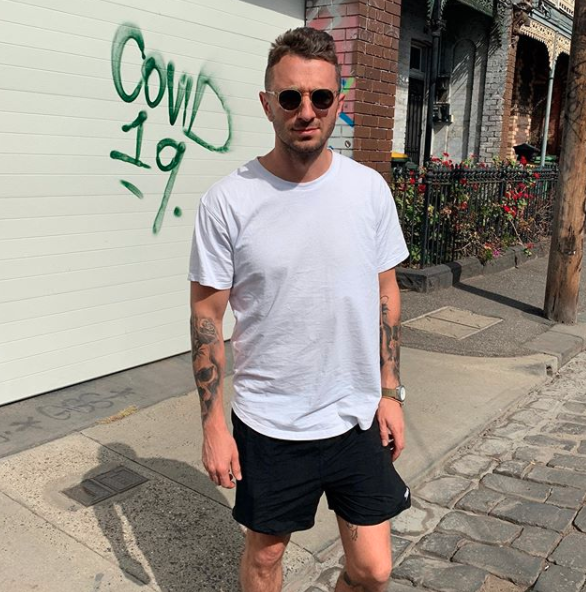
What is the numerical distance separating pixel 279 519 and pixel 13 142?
296 cm

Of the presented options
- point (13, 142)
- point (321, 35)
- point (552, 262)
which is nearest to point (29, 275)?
point (13, 142)

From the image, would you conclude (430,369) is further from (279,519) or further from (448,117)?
(448,117)

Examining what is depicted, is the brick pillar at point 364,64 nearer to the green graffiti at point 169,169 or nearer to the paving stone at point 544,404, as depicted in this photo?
the green graffiti at point 169,169

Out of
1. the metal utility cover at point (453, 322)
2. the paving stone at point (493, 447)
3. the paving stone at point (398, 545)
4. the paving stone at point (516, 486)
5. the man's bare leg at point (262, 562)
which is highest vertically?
the man's bare leg at point (262, 562)

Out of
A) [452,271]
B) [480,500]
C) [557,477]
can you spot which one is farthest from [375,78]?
[480,500]

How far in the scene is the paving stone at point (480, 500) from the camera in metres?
3.46

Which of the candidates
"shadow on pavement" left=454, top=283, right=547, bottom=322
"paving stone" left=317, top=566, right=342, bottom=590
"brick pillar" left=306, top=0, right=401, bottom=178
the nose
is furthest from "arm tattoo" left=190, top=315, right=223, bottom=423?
"shadow on pavement" left=454, top=283, right=547, bottom=322

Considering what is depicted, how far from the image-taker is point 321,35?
1.99 metres

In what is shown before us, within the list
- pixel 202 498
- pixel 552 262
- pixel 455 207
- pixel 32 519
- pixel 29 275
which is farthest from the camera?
pixel 455 207

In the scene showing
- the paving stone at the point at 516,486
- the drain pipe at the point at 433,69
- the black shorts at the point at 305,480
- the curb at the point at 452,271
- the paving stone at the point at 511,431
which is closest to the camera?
the black shorts at the point at 305,480

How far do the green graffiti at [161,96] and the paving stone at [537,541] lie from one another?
3120 millimetres

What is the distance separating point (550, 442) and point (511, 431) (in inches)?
10.1

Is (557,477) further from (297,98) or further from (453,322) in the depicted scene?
(453,322)

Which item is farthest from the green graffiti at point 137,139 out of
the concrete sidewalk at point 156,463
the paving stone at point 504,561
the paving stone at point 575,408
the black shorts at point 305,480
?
the paving stone at point 575,408
